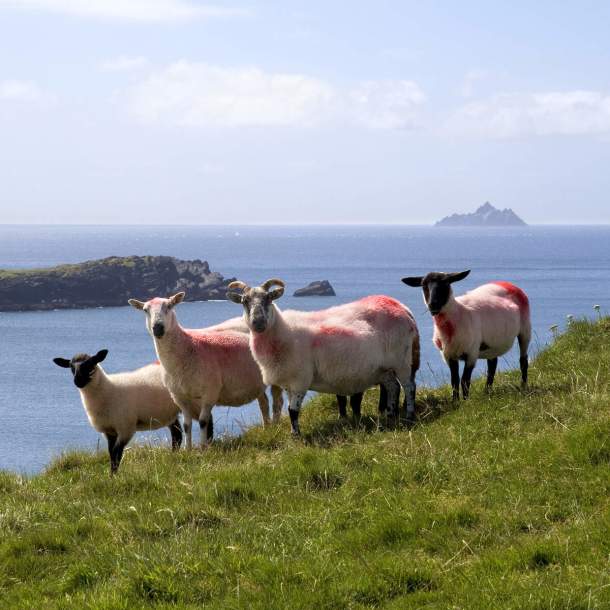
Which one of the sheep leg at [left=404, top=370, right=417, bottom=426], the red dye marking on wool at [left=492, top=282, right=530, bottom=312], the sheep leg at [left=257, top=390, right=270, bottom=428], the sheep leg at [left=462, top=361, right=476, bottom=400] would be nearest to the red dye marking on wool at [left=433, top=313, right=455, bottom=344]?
the sheep leg at [left=462, top=361, right=476, bottom=400]

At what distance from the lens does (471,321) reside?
13.7m

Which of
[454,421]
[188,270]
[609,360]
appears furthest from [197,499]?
[188,270]

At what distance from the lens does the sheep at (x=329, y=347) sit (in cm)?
1255

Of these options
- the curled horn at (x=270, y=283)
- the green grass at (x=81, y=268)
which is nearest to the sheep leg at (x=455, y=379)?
the curled horn at (x=270, y=283)

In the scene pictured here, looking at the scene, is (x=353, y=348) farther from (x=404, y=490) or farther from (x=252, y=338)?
(x=404, y=490)

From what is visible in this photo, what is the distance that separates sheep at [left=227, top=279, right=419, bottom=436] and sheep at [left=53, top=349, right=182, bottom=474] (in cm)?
207

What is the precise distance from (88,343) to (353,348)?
12228 centimetres

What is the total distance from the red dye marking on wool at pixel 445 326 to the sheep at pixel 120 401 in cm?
413

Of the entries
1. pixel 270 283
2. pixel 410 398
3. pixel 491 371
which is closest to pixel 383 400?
pixel 410 398

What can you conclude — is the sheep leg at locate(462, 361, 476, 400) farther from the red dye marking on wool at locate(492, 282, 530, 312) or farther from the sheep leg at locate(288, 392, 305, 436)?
the sheep leg at locate(288, 392, 305, 436)

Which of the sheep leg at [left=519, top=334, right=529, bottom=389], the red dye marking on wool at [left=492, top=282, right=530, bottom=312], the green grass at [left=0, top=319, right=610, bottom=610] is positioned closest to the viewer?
the green grass at [left=0, top=319, right=610, bottom=610]

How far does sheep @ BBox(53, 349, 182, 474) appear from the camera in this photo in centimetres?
1363

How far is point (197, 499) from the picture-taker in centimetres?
938

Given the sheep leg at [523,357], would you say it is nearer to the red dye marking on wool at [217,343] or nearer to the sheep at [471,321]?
the sheep at [471,321]
